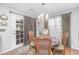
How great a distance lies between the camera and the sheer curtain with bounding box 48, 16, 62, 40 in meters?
1.76

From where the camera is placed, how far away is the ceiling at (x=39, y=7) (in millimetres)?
1710

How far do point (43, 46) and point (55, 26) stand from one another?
16.2 inches

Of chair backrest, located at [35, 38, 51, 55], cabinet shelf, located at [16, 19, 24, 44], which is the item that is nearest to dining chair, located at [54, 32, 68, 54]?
chair backrest, located at [35, 38, 51, 55]

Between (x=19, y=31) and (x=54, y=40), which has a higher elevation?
(x=19, y=31)

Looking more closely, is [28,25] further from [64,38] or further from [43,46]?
[64,38]

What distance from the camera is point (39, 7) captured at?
173 cm

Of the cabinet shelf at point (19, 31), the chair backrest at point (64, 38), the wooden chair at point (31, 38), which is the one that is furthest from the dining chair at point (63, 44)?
the cabinet shelf at point (19, 31)

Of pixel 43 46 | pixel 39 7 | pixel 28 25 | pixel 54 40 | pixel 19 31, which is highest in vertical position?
pixel 39 7

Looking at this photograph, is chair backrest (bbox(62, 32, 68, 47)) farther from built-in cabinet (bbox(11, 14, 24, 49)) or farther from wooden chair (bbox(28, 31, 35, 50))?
built-in cabinet (bbox(11, 14, 24, 49))

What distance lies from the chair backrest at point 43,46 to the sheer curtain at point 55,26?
16cm

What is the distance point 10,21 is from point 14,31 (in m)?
0.18

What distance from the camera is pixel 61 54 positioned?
5.80ft

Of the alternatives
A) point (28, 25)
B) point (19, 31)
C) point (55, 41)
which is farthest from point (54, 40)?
point (19, 31)
